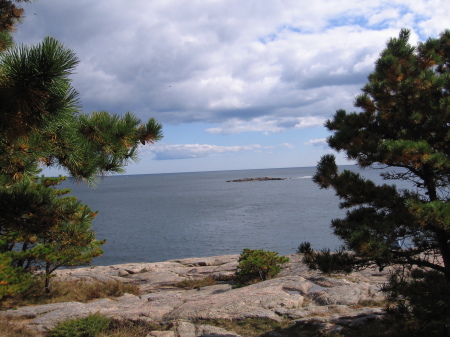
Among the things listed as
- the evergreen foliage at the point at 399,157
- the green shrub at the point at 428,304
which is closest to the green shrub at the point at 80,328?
the evergreen foliage at the point at 399,157

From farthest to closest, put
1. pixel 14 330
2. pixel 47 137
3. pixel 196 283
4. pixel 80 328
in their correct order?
pixel 196 283 → pixel 14 330 → pixel 80 328 → pixel 47 137

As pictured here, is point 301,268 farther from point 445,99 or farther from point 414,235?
point 445,99

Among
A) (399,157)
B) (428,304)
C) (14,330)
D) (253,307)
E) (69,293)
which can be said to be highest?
(399,157)

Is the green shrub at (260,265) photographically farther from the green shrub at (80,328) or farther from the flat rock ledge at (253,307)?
the green shrub at (80,328)

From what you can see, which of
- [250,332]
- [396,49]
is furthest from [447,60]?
[250,332]

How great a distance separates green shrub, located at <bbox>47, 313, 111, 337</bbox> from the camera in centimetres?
705

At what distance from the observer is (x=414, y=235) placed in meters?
5.34

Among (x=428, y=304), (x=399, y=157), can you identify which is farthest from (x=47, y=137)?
(x=428, y=304)

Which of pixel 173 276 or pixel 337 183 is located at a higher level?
pixel 337 183

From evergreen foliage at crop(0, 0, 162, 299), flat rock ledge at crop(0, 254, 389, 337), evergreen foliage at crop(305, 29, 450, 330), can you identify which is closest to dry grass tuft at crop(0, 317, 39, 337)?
flat rock ledge at crop(0, 254, 389, 337)

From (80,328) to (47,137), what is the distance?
4.35 metres

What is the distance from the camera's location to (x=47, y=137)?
4.59 metres

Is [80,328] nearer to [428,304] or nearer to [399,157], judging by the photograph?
[428,304]

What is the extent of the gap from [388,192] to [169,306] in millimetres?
6580
